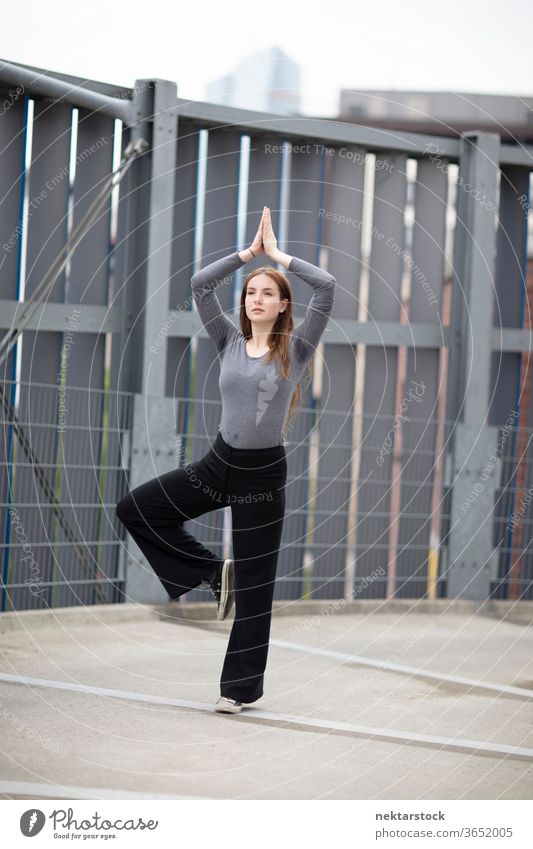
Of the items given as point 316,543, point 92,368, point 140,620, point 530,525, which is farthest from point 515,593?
point 92,368

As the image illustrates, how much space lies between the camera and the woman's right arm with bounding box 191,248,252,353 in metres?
4.28

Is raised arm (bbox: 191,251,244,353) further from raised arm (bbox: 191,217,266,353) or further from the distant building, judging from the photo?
the distant building

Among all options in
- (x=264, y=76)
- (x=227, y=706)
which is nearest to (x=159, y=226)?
(x=264, y=76)

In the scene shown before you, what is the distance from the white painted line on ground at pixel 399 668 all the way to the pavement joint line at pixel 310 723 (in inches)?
41.1

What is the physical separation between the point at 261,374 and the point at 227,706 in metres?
1.30

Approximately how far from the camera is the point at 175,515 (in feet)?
14.4

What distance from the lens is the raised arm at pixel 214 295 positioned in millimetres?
4285

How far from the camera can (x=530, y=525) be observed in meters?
8.26

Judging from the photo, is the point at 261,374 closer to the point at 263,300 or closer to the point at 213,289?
the point at 263,300

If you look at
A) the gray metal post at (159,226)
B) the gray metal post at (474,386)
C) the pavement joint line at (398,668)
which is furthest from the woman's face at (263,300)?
the gray metal post at (474,386)

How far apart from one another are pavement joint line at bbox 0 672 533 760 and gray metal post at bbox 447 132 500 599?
3.56 m

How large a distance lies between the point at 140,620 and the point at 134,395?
1.38 meters
